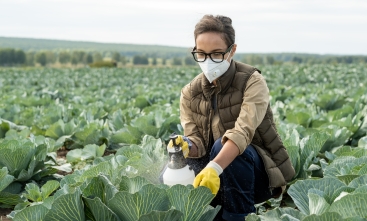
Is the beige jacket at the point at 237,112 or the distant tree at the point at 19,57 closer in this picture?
the beige jacket at the point at 237,112

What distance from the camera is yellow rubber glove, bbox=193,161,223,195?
237cm

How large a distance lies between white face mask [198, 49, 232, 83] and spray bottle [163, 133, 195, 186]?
46 cm

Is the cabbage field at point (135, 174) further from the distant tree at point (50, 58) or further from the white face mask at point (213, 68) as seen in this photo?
the distant tree at point (50, 58)

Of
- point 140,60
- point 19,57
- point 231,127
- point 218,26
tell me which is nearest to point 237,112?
point 231,127

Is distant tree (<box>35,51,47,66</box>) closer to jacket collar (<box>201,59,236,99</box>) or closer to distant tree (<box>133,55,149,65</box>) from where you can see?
distant tree (<box>133,55,149,65</box>)

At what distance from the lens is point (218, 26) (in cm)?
267

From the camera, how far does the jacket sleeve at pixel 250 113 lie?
2.54 m

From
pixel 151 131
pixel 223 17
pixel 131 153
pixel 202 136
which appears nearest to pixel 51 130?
pixel 151 131

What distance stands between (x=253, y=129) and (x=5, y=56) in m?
69.2

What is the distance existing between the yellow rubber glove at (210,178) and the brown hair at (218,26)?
2.57 feet

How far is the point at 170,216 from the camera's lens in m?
2.02

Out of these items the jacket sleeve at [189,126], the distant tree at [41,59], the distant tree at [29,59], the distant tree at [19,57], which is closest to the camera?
the jacket sleeve at [189,126]

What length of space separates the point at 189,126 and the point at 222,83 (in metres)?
0.39

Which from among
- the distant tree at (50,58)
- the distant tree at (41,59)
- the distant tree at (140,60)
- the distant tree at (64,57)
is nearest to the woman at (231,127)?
the distant tree at (41,59)
